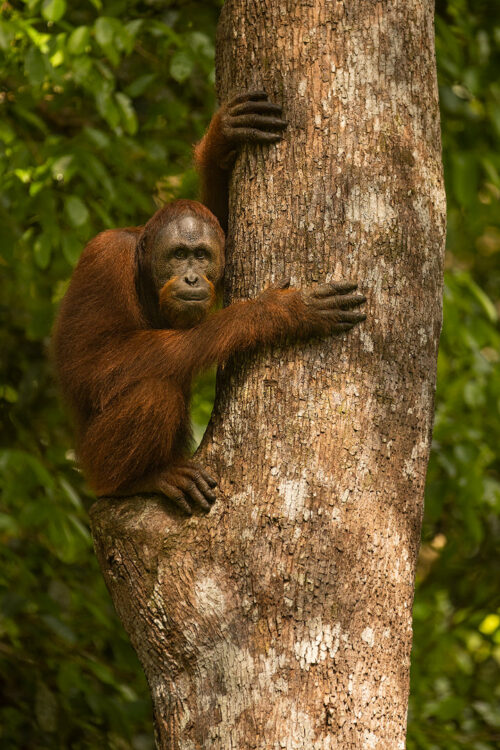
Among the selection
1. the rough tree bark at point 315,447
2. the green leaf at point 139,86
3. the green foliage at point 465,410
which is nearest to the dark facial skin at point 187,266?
the rough tree bark at point 315,447

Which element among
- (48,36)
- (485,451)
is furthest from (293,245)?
(485,451)

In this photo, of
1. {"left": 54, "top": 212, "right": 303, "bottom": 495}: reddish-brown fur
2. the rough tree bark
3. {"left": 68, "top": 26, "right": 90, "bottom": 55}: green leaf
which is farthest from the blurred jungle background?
the rough tree bark

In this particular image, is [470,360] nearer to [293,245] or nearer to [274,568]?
[293,245]

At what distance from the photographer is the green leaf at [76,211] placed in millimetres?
4051

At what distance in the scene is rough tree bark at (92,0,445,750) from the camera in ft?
7.01

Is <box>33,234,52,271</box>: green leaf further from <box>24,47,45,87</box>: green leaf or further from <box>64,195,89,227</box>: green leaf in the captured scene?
<box>24,47,45,87</box>: green leaf

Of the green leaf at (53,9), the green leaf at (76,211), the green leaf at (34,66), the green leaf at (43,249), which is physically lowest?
the green leaf at (43,249)

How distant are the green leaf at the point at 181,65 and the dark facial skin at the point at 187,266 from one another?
41.5 inches

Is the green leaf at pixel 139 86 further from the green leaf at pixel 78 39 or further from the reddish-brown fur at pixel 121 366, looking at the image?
the reddish-brown fur at pixel 121 366

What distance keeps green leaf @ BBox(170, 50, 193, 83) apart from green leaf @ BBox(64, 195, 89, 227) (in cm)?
71

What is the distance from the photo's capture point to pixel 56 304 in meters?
4.62

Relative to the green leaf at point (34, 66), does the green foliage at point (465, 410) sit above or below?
below

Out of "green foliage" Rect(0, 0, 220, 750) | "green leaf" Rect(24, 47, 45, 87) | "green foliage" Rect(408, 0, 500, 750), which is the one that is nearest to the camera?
"green leaf" Rect(24, 47, 45, 87)

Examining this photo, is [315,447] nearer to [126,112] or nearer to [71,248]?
[71,248]
